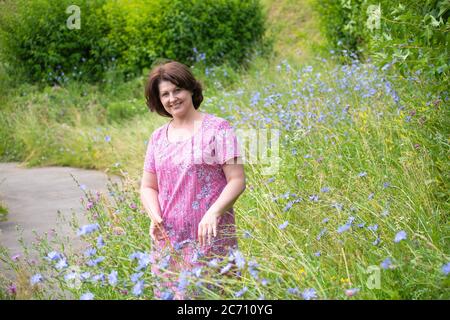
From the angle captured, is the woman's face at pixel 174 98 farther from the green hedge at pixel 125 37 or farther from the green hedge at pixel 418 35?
the green hedge at pixel 125 37

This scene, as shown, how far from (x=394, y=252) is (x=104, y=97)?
8.17 metres

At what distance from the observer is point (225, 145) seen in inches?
102

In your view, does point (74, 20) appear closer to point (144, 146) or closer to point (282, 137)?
point (144, 146)

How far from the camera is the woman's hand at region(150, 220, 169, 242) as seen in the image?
2.61 meters

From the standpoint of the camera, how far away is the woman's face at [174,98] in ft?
8.78

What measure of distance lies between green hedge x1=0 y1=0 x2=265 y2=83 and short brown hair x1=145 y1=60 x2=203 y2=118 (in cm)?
749

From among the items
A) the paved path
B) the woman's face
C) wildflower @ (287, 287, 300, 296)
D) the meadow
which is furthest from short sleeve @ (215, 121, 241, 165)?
the paved path

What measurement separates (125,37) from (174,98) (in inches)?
339

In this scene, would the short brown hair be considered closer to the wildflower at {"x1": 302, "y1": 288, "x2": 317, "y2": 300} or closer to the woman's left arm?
the woman's left arm

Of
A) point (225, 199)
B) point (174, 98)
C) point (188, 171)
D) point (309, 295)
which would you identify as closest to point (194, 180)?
point (188, 171)

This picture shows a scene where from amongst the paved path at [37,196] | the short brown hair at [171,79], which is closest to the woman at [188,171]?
the short brown hair at [171,79]

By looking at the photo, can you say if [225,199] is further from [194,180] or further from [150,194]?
[150,194]
